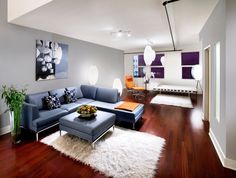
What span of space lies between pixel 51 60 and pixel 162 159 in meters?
3.71

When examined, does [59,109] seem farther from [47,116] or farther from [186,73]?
[186,73]

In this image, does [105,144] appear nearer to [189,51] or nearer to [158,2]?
[158,2]

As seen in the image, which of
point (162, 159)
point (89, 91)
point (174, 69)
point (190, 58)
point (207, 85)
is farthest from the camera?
point (174, 69)

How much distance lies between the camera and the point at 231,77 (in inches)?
78.3

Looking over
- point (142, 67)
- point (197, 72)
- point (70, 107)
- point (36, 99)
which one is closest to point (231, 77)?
point (70, 107)

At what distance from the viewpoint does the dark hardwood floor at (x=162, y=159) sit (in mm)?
1992

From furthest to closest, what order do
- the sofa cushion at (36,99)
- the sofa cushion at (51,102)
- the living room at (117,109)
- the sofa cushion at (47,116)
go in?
the sofa cushion at (51,102) < the sofa cushion at (36,99) < the sofa cushion at (47,116) < the living room at (117,109)

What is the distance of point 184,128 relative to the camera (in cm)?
343

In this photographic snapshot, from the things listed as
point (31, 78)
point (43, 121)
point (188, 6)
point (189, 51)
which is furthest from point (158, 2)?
point (189, 51)

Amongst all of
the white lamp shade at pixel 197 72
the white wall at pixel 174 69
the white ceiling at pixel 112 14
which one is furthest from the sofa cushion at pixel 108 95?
the white wall at pixel 174 69

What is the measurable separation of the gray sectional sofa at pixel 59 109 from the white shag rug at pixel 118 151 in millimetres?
323

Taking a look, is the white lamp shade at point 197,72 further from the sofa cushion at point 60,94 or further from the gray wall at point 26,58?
the sofa cushion at point 60,94

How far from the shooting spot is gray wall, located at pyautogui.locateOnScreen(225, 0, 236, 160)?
76.4 inches

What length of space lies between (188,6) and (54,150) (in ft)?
11.3
